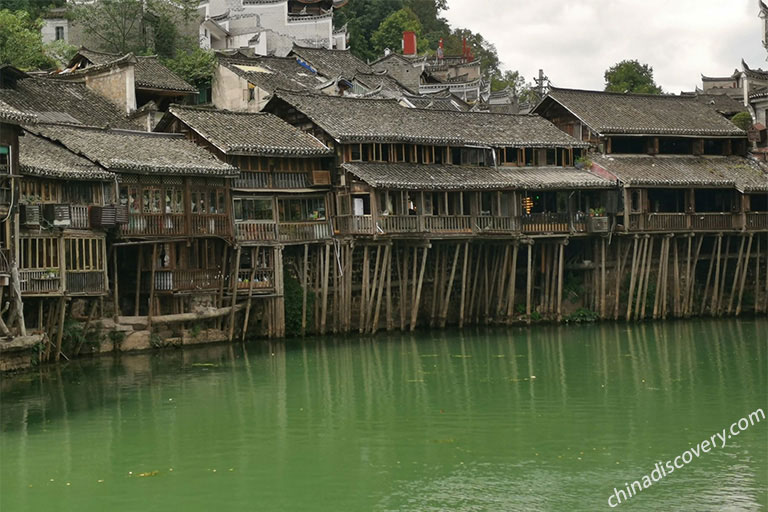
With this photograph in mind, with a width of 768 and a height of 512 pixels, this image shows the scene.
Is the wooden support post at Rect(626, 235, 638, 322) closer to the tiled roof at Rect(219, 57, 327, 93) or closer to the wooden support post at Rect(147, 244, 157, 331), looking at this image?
the tiled roof at Rect(219, 57, 327, 93)

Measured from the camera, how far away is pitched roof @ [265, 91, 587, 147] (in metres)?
53.2

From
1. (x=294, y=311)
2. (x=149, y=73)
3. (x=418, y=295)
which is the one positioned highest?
(x=149, y=73)

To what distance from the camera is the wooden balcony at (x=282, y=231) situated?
163 feet

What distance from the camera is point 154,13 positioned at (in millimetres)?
79375

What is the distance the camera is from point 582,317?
57.2m

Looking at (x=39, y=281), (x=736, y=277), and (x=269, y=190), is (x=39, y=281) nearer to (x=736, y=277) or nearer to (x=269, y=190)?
(x=269, y=190)

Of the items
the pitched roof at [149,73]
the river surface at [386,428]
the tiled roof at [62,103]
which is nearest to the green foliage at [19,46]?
the pitched roof at [149,73]

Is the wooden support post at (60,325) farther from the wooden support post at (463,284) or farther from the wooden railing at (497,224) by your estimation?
the wooden railing at (497,224)

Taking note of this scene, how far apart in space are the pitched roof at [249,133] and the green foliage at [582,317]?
516 inches

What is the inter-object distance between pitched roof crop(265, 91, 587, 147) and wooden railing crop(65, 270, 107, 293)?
41.3 feet

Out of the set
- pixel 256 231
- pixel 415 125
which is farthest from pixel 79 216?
pixel 415 125

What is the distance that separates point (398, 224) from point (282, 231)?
4600 millimetres

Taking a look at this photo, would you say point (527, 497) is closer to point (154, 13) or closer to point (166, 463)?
point (166, 463)

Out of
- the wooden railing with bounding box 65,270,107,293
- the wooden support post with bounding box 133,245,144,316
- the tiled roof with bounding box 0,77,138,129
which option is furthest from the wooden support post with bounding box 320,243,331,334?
the tiled roof with bounding box 0,77,138,129
